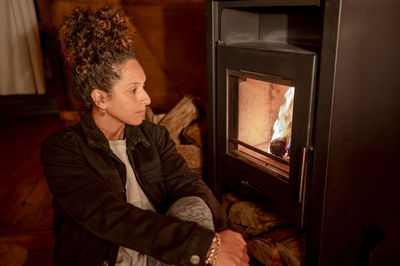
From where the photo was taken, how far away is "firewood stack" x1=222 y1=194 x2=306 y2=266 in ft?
4.42

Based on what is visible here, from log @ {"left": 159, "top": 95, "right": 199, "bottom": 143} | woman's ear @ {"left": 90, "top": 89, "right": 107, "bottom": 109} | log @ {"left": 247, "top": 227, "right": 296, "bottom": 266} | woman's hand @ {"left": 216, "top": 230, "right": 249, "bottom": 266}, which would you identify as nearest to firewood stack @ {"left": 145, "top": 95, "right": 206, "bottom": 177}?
log @ {"left": 159, "top": 95, "right": 199, "bottom": 143}

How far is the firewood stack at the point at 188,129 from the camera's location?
72.7 inches

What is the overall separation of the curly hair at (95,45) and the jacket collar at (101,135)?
3.9 inches

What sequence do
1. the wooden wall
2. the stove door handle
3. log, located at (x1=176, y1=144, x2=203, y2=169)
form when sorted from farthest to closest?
the wooden wall, log, located at (x1=176, y1=144, x2=203, y2=169), the stove door handle

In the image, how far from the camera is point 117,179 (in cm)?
113

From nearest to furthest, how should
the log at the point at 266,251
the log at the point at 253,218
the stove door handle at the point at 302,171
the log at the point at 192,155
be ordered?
the stove door handle at the point at 302,171 → the log at the point at 266,251 → the log at the point at 253,218 → the log at the point at 192,155

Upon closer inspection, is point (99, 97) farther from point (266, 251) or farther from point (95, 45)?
point (266, 251)

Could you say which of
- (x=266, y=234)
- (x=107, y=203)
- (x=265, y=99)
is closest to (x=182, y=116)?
(x=265, y=99)

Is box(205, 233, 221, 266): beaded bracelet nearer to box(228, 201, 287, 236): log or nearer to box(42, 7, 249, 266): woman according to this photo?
box(42, 7, 249, 266): woman

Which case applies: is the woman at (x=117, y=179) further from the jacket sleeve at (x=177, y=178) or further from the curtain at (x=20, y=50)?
the curtain at (x=20, y=50)

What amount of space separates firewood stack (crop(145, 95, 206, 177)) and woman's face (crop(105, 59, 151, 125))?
0.70m

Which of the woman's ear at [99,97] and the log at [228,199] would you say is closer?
the woman's ear at [99,97]

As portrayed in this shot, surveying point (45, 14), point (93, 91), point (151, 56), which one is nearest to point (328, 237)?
point (93, 91)

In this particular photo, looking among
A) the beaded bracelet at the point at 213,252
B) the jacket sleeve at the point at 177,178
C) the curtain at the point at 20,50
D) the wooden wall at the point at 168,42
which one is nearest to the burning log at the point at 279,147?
the jacket sleeve at the point at 177,178
